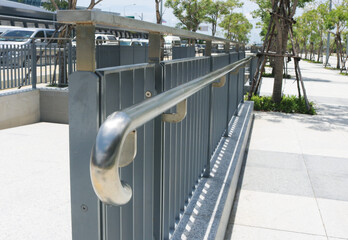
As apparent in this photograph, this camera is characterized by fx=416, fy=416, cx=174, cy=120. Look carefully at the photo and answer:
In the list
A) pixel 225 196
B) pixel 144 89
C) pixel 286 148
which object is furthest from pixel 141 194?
pixel 286 148

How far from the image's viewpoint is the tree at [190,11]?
5425 cm

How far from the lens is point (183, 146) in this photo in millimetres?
2990

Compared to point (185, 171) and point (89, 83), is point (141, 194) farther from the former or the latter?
point (185, 171)

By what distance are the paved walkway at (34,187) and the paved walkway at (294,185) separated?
1535mm

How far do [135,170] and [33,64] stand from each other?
7.18 meters

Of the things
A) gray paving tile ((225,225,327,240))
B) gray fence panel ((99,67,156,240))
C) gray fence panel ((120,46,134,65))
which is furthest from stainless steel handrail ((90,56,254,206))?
gray paving tile ((225,225,327,240))

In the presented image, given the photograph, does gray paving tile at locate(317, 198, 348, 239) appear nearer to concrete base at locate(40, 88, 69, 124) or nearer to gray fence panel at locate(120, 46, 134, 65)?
gray fence panel at locate(120, 46, 134, 65)

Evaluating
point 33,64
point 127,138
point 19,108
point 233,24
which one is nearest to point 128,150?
point 127,138

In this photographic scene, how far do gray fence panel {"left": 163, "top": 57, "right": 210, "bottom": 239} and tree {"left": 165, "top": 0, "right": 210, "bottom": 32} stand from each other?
167 feet

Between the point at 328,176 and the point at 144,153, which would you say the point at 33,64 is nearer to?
the point at 328,176

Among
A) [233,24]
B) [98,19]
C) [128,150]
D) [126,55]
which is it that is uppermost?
[233,24]

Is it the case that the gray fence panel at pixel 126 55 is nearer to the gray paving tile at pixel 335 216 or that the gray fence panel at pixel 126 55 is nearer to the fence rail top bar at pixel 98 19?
the fence rail top bar at pixel 98 19

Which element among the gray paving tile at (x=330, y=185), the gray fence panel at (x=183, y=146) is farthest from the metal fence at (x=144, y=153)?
the gray paving tile at (x=330, y=185)

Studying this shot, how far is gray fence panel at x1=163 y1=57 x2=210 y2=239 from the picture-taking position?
2.52 metres
